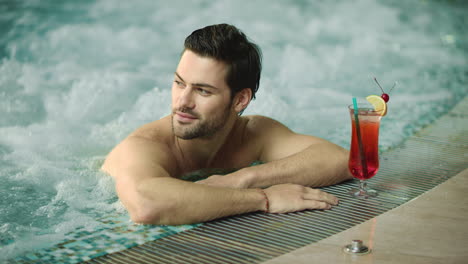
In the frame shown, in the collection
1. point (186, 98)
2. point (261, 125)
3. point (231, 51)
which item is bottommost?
point (261, 125)

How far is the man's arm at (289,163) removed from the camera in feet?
10.3

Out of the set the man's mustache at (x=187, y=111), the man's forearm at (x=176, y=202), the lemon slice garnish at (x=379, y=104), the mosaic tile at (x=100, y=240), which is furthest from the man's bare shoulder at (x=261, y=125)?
the mosaic tile at (x=100, y=240)

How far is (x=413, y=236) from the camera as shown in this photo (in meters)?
2.72

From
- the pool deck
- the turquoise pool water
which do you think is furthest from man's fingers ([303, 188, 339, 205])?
the turquoise pool water

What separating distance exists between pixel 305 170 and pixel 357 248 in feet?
2.68

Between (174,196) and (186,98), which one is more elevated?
(186,98)

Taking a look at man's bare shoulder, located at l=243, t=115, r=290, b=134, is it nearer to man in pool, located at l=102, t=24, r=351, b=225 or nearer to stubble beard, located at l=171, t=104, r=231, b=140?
man in pool, located at l=102, t=24, r=351, b=225

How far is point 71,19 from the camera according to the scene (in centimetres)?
899

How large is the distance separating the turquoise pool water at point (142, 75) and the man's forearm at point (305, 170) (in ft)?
2.31

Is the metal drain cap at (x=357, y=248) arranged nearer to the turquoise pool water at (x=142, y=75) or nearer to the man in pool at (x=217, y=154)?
the man in pool at (x=217, y=154)

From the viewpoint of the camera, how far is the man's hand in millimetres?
2998

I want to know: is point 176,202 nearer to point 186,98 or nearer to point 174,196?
point 174,196

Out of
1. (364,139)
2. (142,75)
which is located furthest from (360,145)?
(142,75)

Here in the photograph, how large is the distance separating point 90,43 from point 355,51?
11.6 feet
